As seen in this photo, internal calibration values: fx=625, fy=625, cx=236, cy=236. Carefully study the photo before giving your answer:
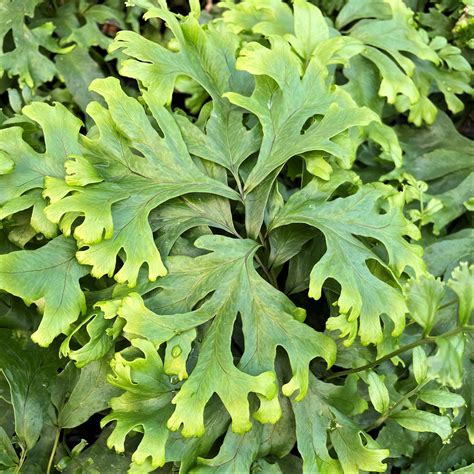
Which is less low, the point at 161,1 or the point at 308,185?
the point at 161,1

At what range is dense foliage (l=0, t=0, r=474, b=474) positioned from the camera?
1.52m

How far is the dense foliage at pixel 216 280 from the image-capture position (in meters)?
1.52

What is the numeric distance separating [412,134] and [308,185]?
3.02ft

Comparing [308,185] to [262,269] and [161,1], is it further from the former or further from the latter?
[161,1]

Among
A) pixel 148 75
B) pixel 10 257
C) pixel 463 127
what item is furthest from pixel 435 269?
pixel 10 257

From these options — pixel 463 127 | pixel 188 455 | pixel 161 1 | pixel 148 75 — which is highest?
pixel 161 1

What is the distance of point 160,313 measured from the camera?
5.28 feet

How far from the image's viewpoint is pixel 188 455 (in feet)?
5.19

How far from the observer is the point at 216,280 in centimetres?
164

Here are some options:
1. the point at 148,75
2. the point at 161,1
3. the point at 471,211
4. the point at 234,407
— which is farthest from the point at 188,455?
the point at 471,211

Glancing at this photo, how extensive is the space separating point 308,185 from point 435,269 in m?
0.70

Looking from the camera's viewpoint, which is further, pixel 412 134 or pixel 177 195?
pixel 412 134

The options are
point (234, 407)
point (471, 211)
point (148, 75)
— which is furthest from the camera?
point (471, 211)

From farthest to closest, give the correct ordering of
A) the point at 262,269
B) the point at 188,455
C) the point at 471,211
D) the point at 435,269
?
1. the point at 471,211
2. the point at 435,269
3. the point at 262,269
4. the point at 188,455
